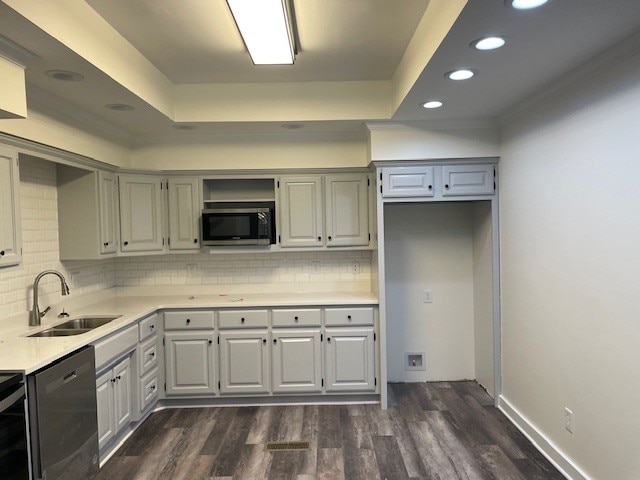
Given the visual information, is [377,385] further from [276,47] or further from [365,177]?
[276,47]

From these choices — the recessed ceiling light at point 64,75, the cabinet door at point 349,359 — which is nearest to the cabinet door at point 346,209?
the cabinet door at point 349,359

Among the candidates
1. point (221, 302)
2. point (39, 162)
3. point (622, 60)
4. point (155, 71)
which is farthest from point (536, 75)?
point (39, 162)

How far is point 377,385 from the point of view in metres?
3.45

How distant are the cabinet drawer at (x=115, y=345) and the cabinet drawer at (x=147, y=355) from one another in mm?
130

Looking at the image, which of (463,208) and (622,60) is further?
(463,208)

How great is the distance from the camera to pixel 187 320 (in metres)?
3.44

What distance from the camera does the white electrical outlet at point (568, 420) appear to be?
94.5 inches

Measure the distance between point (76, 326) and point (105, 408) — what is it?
2.34 feet

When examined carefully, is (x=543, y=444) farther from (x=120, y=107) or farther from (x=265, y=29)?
(x=120, y=107)

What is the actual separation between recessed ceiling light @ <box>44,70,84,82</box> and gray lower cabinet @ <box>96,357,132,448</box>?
1.83m

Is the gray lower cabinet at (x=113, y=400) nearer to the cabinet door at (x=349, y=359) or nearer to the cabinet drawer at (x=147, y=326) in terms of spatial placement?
the cabinet drawer at (x=147, y=326)

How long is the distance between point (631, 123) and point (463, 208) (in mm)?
1953

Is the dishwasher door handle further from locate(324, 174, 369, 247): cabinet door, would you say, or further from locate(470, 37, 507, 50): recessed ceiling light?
locate(470, 37, 507, 50): recessed ceiling light

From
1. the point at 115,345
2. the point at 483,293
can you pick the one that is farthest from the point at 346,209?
the point at 115,345
